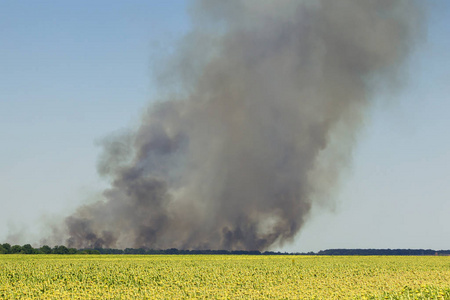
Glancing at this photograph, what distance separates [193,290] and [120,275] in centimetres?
1494

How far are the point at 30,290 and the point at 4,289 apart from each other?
6.51 ft

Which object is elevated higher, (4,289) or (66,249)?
(66,249)

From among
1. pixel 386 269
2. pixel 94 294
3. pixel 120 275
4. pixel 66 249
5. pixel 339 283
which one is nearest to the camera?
pixel 94 294

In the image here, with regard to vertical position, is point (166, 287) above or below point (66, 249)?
below

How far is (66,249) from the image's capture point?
472ft

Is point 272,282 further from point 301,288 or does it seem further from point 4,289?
point 4,289

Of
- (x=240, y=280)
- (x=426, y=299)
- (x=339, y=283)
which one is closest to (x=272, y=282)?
(x=240, y=280)

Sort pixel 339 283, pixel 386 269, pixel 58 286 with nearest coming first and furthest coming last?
pixel 58 286 → pixel 339 283 → pixel 386 269

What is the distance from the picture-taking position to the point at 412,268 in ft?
212

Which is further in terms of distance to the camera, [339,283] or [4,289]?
[339,283]

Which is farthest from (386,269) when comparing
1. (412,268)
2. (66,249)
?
(66,249)

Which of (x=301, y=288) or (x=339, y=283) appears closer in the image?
(x=301, y=288)

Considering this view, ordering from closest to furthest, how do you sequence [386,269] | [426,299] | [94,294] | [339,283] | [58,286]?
[426,299] → [94,294] → [58,286] → [339,283] → [386,269]

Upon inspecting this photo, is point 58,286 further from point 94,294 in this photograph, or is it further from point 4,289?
point 94,294
